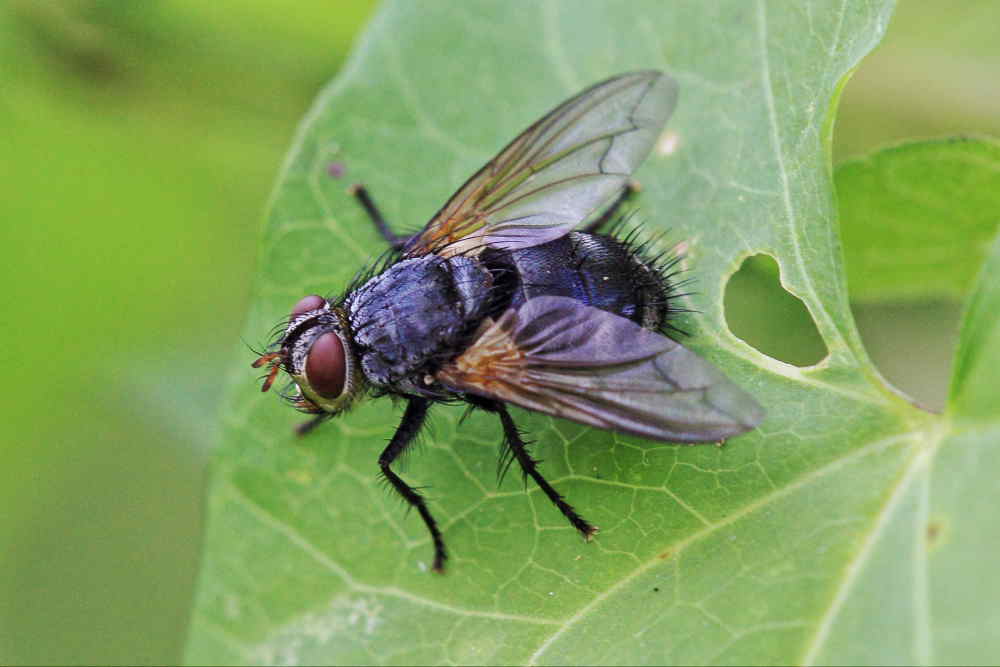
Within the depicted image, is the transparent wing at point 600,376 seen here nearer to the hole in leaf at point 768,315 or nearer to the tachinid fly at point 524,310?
the tachinid fly at point 524,310

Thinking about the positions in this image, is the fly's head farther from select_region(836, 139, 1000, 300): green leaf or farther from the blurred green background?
select_region(836, 139, 1000, 300): green leaf

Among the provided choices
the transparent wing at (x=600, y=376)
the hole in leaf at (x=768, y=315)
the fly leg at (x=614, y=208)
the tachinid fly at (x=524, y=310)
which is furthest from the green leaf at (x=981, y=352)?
the fly leg at (x=614, y=208)

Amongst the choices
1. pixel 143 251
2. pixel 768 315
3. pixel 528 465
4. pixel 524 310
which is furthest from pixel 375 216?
pixel 143 251

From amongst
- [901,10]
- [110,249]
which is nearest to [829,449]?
[901,10]

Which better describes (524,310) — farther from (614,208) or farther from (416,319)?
(614,208)

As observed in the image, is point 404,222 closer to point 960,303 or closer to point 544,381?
point 544,381

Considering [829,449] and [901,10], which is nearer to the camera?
[829,449]

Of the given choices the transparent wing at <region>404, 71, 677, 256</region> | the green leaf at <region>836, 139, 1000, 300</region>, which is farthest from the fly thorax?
the green leaf at <region>836, 139, 1000, 300</region>
